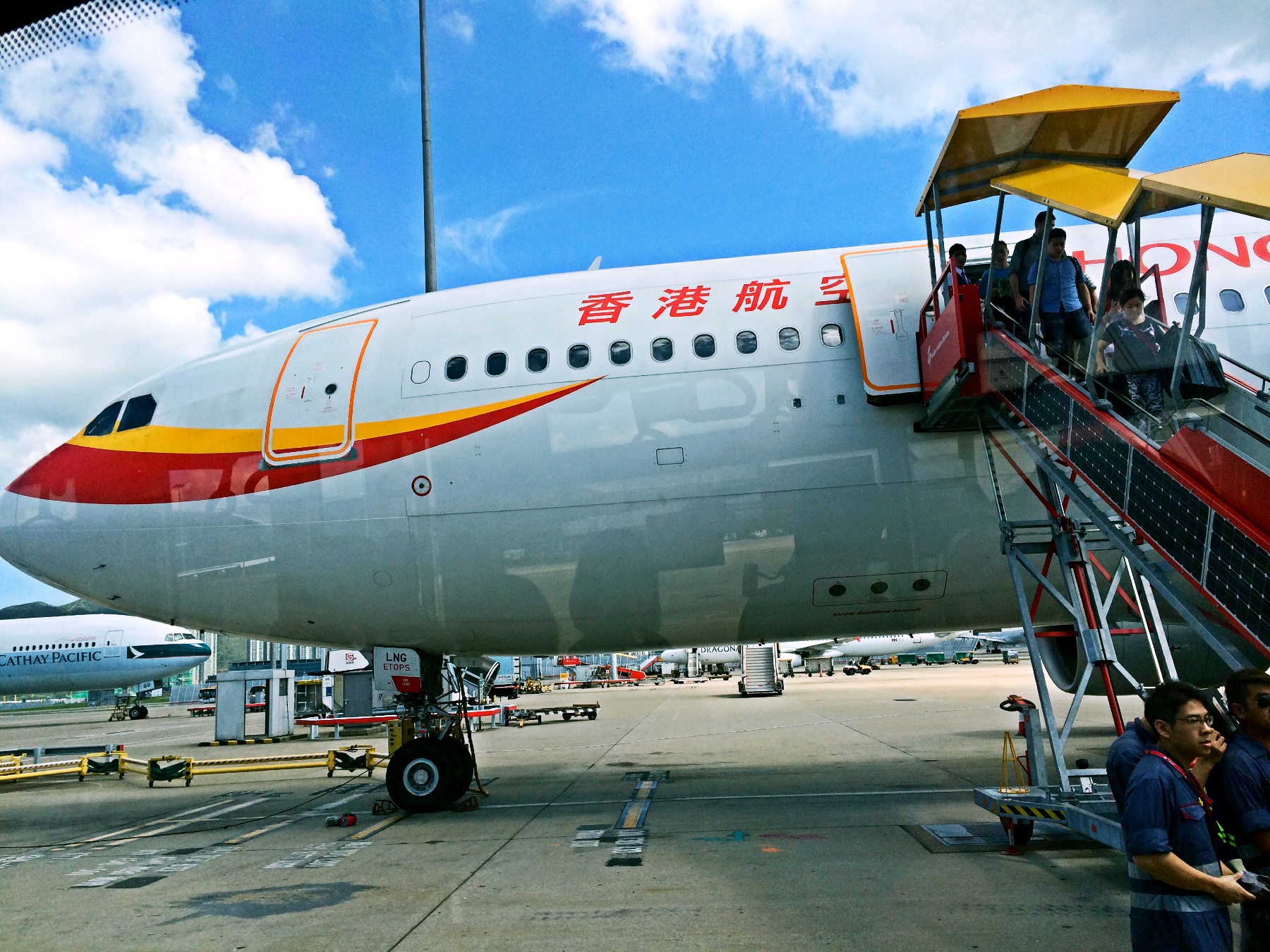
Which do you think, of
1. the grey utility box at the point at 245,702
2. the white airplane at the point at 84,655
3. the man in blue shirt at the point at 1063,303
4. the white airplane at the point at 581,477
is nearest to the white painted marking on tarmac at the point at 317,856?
the white airplane at the point at 581,477

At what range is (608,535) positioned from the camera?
8.20m

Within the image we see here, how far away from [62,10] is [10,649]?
44.9 metres

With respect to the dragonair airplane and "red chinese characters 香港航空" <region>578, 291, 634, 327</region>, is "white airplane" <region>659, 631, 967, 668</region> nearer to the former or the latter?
the dragonair airplane

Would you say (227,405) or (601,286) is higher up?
(601,286)

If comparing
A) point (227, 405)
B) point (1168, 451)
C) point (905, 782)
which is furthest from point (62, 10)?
point (905, 782)

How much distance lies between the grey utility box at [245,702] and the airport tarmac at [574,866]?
7309 millimetres

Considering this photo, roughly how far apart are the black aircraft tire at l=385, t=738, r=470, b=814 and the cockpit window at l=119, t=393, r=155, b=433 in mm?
4613

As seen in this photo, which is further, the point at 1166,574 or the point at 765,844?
the point at 765,844

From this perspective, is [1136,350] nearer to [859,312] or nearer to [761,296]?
[859,312]

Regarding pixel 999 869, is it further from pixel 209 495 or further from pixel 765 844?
pixel 209 495

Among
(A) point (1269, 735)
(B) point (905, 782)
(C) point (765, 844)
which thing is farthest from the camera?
(B) point (905, 782)

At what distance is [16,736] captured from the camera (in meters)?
28.4

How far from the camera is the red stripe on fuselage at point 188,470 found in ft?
27.9

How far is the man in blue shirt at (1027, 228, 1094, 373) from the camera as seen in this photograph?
6.37 meters
